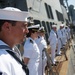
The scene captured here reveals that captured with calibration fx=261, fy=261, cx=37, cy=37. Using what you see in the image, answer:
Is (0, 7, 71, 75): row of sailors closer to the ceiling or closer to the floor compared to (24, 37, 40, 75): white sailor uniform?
closer to the ceiling

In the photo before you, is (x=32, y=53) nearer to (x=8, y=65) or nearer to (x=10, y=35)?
(x=10, y=35)

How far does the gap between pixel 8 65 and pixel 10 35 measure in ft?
0.96

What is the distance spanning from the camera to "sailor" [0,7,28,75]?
163 centimetres

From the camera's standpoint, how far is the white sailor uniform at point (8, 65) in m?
1.56

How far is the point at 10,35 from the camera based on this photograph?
183 centimetres

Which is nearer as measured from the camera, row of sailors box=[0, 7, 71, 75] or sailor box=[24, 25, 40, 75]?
row of sailors box=[0, 7, 71, 75]

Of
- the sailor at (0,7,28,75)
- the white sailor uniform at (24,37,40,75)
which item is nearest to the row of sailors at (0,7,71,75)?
the sailor at (0,7,28,75)

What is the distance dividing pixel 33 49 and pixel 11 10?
2.46 m

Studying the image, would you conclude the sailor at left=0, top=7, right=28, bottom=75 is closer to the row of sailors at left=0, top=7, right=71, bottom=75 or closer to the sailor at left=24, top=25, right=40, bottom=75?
the row of sailors at left=0, top=7, right=71, bottom=75

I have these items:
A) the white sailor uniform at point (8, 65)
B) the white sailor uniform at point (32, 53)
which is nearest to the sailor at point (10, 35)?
the white sailor uniform at point (8, 65)

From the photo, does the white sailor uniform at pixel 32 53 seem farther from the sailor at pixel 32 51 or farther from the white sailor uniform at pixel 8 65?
the white sailor uniform at pixel 8 65

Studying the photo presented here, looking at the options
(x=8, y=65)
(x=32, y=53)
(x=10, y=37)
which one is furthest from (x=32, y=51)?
(x=8, y=65)

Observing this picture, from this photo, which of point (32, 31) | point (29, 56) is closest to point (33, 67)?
point (29, 56)

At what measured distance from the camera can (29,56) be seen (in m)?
4.29
